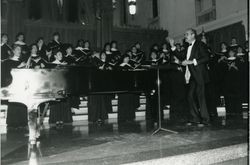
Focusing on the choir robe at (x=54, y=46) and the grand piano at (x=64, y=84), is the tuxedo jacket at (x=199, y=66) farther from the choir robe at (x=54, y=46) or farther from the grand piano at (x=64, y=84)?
the choir robe at (x=54, y=46)

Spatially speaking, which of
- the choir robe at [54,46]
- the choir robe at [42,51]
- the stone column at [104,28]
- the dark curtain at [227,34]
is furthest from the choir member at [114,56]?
the dark curtain at [227,34]

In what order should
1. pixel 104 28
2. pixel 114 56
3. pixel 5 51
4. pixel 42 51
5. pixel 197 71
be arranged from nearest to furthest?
pixel 197 71
pixel 5 51
pixel 42 51
pixel 114 56
pixel 104 28

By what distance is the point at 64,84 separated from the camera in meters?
4.14

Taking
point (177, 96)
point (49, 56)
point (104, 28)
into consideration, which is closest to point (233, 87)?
point (177, 96)

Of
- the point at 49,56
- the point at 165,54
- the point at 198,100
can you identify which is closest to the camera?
the point at 198,100

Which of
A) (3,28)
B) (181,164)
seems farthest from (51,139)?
(3,28)

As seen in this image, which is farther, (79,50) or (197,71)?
(79,50)

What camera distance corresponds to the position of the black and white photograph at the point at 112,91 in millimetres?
Result: 3275

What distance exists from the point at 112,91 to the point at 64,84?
2.71 feet

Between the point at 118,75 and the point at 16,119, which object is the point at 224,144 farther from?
the point at 16,119

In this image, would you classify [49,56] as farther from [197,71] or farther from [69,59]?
[197,71]

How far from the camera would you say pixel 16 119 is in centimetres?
557

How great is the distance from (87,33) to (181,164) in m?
8.63

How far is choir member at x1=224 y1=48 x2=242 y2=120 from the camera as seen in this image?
22.1 ft
